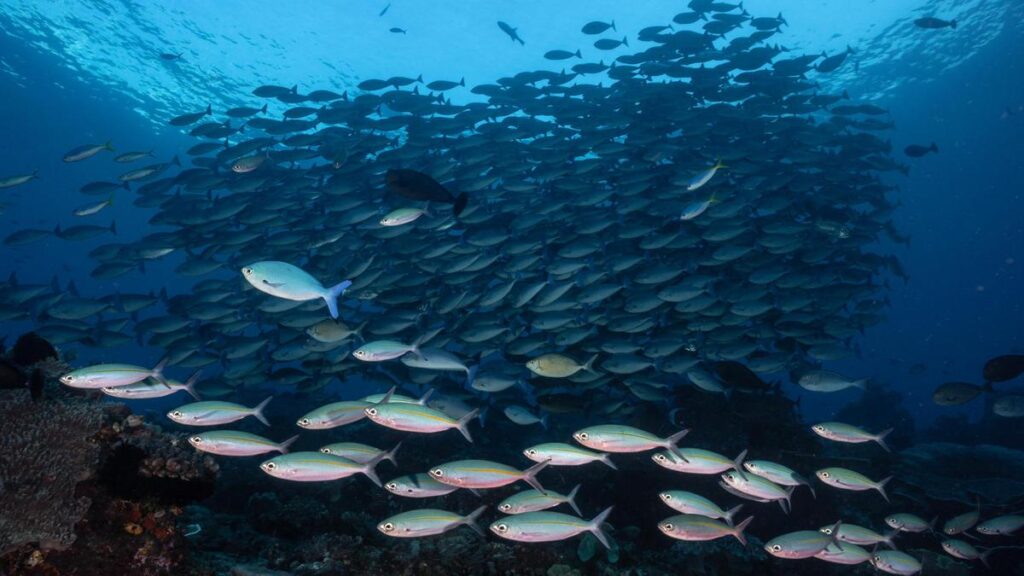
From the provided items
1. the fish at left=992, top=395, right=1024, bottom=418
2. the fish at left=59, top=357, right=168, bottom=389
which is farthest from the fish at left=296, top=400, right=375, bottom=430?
the fish at left=992, top=395, right=1024, bottom=418

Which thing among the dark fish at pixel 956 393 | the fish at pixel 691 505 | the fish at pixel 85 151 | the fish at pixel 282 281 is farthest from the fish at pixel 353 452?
the dark fish at pixel 956 393

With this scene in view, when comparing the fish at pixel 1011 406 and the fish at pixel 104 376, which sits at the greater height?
the fish at pixel 1011 406

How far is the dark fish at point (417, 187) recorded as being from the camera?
6.85 metres

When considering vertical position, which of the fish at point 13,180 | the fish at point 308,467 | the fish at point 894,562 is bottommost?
the fish at point 894,562

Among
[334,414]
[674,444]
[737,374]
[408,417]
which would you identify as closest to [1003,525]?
[737,374]

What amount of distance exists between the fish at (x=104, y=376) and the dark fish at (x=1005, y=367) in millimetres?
10505

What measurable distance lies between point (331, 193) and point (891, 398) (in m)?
26.4

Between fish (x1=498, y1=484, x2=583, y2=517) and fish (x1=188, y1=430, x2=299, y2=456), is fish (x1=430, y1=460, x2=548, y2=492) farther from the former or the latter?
fish (x1=188, y1=430, x2=299, y2=456)

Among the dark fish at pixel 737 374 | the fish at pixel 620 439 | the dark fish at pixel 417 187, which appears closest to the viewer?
the fish at pixel 620 439

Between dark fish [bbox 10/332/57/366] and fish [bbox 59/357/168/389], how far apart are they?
593mm

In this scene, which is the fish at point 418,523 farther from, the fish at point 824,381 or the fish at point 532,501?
the fish at point 824,381

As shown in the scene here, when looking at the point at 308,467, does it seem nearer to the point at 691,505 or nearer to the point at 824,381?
the point at 691,505

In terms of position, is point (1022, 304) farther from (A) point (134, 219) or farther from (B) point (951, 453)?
(A) point (134, 219)

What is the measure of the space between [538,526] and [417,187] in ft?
14.9
